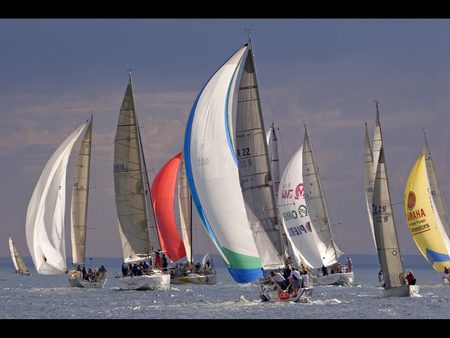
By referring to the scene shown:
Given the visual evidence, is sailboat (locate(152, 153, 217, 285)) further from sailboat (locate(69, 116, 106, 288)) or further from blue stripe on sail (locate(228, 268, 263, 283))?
blue stripe on sail (locate(228, 268, 263, 283))

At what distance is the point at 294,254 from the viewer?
131ft

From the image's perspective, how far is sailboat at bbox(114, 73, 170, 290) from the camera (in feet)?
118

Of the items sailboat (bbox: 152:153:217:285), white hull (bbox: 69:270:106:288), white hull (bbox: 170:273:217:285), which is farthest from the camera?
sailboat (bbox: 152:153:217:285)

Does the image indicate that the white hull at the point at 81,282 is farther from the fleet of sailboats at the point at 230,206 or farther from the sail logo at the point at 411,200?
the sail logo at the point at 411,200

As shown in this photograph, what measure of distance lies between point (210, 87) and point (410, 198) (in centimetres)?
1625

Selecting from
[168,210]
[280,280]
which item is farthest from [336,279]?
[280,280]

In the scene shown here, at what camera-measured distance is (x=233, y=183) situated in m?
24.6

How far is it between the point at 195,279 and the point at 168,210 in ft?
15.4

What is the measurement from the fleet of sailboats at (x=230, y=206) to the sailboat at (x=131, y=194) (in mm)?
45

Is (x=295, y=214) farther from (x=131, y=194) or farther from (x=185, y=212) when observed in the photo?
(x=131, y=194)

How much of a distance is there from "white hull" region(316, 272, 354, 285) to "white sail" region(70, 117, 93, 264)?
1223 cm

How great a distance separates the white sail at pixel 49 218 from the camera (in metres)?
37.7

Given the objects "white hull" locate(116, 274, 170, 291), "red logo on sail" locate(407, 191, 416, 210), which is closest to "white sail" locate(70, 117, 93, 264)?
"white hull" locate(116, 274, 170, 291)
